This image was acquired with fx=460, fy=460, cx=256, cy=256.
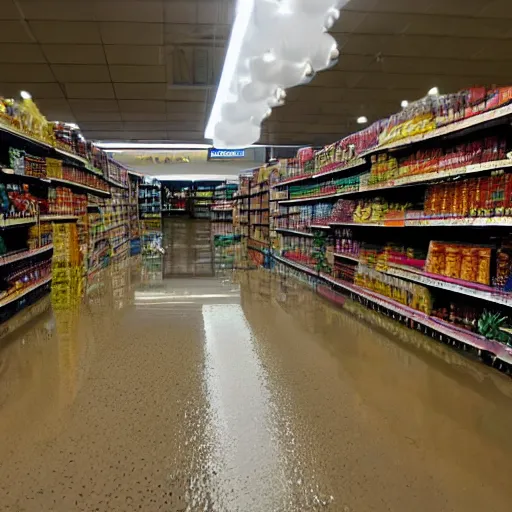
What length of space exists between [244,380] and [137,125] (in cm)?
1208

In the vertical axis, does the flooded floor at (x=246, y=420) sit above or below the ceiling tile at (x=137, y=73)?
below

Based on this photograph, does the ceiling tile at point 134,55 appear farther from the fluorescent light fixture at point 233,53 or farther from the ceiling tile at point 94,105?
the ceiling tile at point 94,105

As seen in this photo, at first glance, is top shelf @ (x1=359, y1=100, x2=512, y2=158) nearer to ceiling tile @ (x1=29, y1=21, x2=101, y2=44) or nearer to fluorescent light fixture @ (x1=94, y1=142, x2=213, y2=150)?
ceiling tile @ (x1=29, y1=21, x2=101, y2=44)

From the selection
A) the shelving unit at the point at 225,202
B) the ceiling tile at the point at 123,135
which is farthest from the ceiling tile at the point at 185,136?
the shelving unit at the point at 225,202

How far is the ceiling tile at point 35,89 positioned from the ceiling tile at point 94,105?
654 mm

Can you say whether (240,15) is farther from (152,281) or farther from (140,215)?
(140,215)

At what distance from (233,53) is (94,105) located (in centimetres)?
494

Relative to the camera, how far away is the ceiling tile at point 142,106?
10859 mm

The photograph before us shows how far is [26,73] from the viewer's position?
8.63 m

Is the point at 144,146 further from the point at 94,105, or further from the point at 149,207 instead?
the point at 94,105

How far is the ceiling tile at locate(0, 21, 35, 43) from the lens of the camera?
21.4ft

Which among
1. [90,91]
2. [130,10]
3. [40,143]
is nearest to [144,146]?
[90,91]

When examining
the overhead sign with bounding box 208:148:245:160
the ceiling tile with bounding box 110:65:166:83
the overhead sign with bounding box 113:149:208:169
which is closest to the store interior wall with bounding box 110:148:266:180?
the overhead sign with bounding box 113:149:208:169

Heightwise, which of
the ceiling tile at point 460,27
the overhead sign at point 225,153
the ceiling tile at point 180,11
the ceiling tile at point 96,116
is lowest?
the overhead sign at point 225,153
